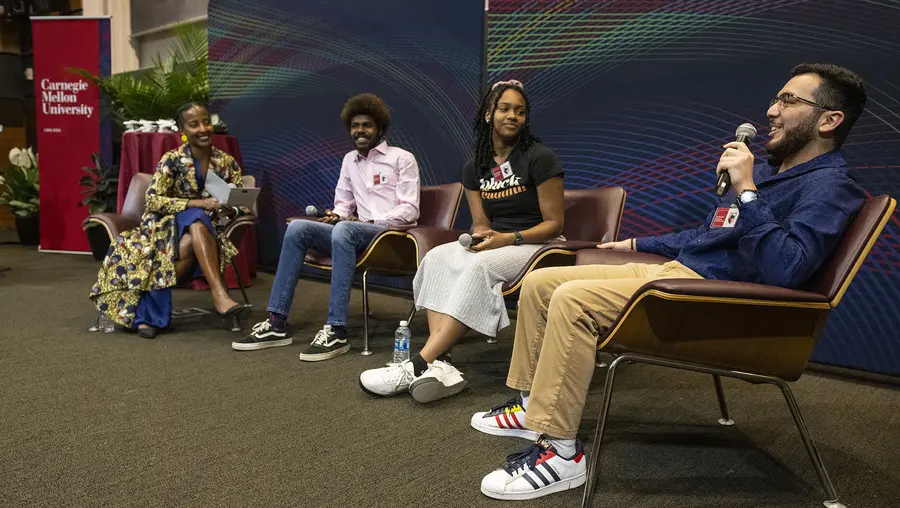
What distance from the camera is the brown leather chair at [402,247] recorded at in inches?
119

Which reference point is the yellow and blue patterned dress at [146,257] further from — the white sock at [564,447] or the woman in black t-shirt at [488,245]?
the white sock at [564,447]

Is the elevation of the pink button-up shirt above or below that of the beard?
below

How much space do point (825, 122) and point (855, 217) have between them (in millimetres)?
308

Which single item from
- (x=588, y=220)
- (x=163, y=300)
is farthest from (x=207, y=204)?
(x=588, y=220)

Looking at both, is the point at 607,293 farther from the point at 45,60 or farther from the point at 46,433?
the point at 45,60

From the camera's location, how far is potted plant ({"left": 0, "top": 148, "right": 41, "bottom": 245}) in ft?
24.7

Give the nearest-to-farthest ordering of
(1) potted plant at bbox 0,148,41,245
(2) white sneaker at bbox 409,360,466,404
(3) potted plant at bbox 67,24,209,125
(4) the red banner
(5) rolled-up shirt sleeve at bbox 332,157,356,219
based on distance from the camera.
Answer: (2) white sneaker at bbox 409,360,466,404 < (5) rolled-up shirt sleeve at bbox 332,157,356,219 < (3) potted plant at bbox 67,24,209,125 < (4) the red banner < (1) potted plant at bbox 0,148,41,245

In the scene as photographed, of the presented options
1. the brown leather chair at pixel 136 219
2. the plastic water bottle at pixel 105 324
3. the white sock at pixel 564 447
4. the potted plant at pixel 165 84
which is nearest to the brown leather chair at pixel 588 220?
the white sock at pixel 564 447

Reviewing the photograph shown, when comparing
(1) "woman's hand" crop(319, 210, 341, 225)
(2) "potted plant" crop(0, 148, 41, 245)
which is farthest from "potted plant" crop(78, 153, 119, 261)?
(1) "woman's hand" crop(319, 210, 341, 225)

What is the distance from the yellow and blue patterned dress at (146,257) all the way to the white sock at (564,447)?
98.3 inches

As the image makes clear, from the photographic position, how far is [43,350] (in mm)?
3051

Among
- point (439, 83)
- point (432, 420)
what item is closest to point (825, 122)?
point (432, 420)

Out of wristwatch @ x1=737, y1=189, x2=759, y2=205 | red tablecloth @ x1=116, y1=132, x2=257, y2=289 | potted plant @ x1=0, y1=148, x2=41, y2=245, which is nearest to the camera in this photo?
wristwatch @ x1=737, y1=189, x2=759, y2=205

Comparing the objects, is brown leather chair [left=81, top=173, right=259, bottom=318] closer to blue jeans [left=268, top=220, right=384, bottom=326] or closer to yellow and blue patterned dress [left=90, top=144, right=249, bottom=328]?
yellow and blue patterned dress [left=90, top=144, right=249, bottom=328]
